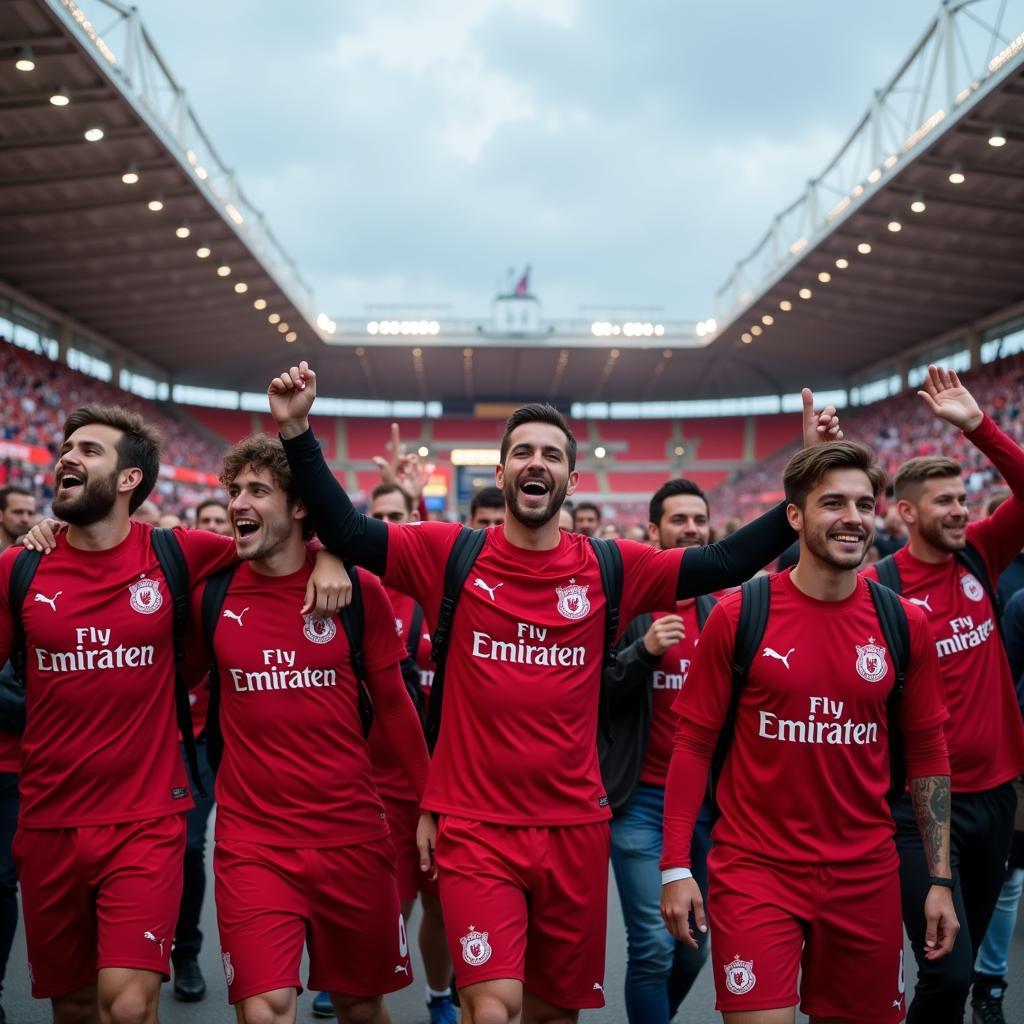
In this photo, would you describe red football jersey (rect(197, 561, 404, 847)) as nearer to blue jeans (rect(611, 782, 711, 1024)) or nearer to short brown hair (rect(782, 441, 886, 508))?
blue jeans (rect(611, 782, 711, 1024))

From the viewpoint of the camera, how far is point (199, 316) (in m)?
31.0

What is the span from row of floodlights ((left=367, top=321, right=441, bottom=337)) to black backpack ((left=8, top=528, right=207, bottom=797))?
32984mm

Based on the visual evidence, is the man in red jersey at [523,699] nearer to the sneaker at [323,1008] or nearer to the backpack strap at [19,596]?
the backpack strap at [19,596]

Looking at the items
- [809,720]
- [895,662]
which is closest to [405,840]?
[809,720]

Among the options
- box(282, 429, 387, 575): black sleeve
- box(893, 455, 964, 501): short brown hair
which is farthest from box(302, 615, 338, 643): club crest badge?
box(893, 455, 964, 501): short brown hair

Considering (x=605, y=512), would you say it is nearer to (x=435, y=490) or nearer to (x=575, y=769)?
(x=435, y=490)

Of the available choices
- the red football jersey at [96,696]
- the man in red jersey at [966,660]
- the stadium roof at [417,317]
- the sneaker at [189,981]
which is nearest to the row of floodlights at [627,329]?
the stadium roof at [417,317]

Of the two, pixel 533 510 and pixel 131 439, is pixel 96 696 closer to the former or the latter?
pixel 131 439

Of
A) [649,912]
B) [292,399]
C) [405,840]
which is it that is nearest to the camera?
[292,399]

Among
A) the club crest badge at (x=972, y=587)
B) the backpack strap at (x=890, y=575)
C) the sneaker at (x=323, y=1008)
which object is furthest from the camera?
the sneaker at (x=323, y=1008)

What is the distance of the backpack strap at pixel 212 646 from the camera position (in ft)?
10.7

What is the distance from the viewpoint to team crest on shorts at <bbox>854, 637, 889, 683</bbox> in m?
2.96

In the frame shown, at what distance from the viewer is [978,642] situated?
3.69m

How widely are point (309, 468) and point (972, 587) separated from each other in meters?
2.61
